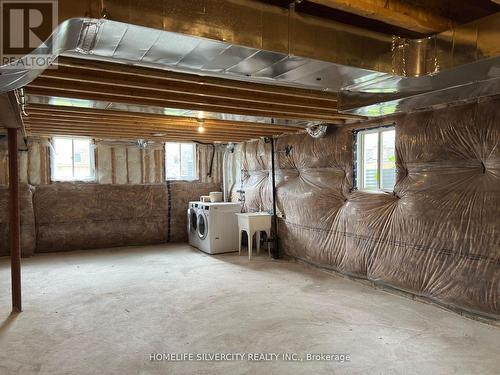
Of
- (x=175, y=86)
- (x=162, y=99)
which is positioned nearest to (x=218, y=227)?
(x=162, y=99)

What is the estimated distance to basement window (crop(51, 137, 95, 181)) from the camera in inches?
245

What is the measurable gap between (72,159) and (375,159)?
17.0ft

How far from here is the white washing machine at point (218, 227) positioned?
19.5 ft

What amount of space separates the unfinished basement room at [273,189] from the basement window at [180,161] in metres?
Result: 1.24

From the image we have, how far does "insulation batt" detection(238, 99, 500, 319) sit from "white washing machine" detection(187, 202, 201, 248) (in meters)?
2.17

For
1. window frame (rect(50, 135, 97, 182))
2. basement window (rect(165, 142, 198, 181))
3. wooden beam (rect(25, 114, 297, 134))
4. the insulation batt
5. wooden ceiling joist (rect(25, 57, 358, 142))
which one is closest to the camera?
wooden ceiling joist (rect(25, 57, 358, 142))

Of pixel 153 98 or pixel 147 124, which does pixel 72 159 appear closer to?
pixel 147 124

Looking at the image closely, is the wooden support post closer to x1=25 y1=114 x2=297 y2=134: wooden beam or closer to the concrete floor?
the concrete floor

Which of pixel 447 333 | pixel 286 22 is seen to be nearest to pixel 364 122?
pixel 447 333

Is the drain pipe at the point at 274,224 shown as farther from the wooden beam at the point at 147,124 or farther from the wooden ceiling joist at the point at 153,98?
the wooden ceiling joist at the point at 153,98

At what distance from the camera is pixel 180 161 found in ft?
23.8

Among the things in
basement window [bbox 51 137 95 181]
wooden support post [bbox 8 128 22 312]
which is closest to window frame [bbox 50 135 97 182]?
basement window [bbox 51 137 95 181]

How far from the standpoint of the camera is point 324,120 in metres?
4.20

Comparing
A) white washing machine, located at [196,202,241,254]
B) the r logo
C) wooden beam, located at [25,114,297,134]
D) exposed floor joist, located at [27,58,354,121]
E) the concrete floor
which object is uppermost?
exposed floor joist, located at [27,58,354,121]
